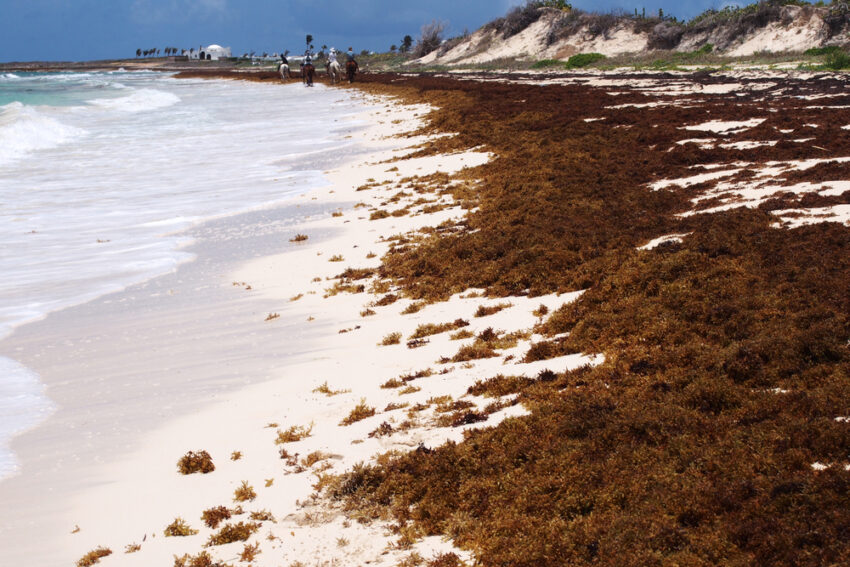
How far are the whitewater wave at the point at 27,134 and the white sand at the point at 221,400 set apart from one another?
54.2 feet

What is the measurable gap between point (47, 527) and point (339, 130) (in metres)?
24.6

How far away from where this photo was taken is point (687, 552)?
3.34 metres

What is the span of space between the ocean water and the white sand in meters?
0.42

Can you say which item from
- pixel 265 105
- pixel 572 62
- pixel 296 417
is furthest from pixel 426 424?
pixel 572 62

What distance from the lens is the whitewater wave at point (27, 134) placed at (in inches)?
948

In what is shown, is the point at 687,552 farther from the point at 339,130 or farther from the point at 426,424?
the point at 339,130

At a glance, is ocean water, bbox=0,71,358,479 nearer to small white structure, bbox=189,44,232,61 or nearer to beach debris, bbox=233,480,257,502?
beach debris, bbox=233,480,257,502

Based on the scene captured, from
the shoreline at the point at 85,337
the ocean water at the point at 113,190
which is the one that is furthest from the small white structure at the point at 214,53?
the shoreline at the point at 85,337

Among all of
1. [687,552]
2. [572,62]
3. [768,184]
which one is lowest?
[687,552]

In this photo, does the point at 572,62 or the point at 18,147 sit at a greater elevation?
the point at 572,62

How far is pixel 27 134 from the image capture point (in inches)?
1038

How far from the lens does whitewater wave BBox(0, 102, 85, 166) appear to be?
24078 millimetres

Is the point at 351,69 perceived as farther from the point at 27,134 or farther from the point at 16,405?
the point at 16,405

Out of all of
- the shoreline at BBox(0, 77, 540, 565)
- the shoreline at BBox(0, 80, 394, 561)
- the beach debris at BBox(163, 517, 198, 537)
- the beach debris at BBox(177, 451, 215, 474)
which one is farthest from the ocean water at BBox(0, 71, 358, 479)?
the beach debris at BBox(163, 517, 198, 537)
